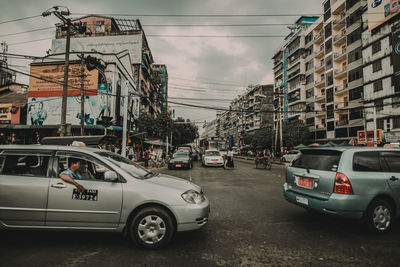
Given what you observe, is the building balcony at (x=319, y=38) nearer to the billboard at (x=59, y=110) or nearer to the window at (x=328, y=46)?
the window at (x=328, y=46)

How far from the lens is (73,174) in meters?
3.86

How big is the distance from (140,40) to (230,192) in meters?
35.5

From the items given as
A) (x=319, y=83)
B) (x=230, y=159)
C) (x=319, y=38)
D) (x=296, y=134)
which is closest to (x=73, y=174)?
(x=230, y=159)

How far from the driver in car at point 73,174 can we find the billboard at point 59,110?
21.4m

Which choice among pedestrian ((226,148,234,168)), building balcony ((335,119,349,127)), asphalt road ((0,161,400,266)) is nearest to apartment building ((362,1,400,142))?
building balcony ((335,119,349,127))

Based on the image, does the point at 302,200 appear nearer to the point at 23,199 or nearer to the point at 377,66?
the point at 23,199

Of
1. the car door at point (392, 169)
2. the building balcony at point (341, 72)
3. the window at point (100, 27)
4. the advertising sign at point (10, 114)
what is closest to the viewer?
the car door at point (392, 169)

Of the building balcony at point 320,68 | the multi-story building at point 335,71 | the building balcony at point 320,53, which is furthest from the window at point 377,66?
the building balcony at point 320,53

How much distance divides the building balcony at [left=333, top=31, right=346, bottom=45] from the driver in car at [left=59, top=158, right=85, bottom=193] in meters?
43.0

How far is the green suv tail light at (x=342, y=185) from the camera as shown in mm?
4082

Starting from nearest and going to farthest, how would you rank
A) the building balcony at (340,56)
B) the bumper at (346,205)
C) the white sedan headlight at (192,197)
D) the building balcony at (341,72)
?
1. the white sedan headlight at (192,197)
2. the bumper at (346,205)
3. the building balcony at (341,72)
4. the building balcony at (340,56)

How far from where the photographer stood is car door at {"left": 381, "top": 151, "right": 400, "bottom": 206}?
14.2 ft

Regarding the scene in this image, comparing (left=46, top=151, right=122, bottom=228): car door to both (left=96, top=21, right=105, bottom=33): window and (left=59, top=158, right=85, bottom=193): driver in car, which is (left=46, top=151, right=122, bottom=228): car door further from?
(left=96, top=21, right=105, bottom=33): window

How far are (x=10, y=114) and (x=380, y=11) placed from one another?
44.4m
